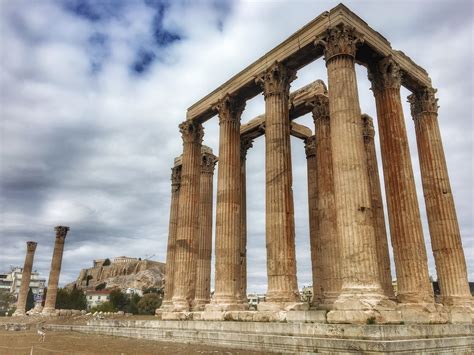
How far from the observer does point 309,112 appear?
26.5 m

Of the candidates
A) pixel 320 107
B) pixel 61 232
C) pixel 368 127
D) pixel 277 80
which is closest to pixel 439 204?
pixel 368 127

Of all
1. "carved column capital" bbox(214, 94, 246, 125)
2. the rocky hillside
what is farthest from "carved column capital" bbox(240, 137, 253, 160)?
the rocky hillside

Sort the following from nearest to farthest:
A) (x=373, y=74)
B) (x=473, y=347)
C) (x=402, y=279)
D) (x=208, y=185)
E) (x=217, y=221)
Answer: (x=473, y=347) → (x=402, y=279) → (x=373, y=74) → (x=217, y=221) → (x=208, y=185)

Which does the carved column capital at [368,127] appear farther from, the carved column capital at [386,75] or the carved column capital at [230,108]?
the carved column capital at [230,108]

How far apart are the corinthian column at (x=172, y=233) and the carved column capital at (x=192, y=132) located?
6.28 m

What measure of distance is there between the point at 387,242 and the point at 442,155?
5941 millimetres

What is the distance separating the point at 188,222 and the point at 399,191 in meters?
13.5

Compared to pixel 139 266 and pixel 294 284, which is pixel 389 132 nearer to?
pixel 294 284

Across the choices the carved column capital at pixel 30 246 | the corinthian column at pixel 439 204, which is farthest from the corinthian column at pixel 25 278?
the corinthian column at pixel 439 204

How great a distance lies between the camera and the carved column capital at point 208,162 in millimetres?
31562

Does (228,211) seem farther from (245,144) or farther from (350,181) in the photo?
(245,144)

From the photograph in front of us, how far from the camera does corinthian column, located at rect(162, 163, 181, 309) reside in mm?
30250

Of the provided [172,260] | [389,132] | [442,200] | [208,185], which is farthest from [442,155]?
[172,260]

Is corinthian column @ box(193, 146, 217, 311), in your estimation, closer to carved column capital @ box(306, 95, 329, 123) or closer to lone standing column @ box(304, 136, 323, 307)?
lone standing column @ box(304, 136, 323, 307)
